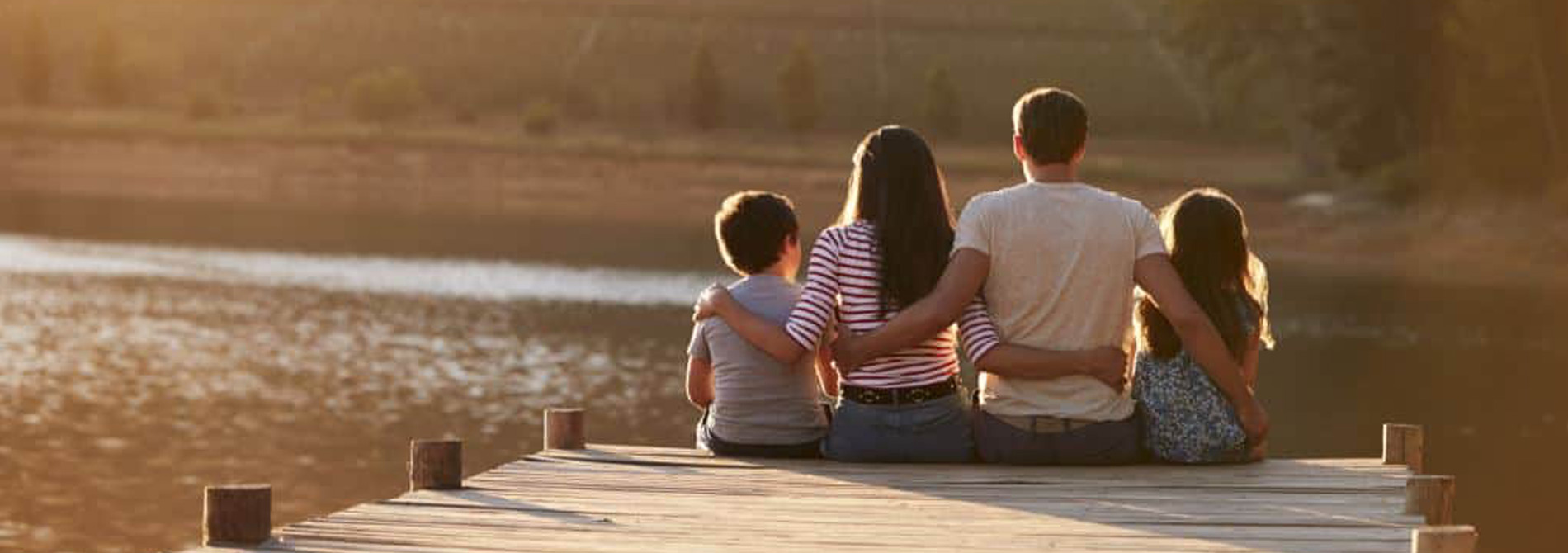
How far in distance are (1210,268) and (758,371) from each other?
1385mm

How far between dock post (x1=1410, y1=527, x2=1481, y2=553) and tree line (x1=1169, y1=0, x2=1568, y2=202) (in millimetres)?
40614

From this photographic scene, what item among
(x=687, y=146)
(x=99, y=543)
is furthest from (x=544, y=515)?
(x=687, y=146)

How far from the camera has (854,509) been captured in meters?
7.12

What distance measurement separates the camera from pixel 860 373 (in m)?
7.98

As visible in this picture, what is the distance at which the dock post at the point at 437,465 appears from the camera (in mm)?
7324

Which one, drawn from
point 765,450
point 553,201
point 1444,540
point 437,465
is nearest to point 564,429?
point 765,450

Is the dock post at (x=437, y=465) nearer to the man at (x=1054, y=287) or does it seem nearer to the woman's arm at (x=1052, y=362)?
the man at (x=1054, y=287)

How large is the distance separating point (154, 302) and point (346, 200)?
32.1 m

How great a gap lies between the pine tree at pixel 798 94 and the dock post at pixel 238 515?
9674 centimetres

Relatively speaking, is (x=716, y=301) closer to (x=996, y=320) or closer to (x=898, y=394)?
(x=898, y=394)

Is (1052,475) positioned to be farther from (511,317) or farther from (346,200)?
(346,200)

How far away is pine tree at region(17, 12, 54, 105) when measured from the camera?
357 feet

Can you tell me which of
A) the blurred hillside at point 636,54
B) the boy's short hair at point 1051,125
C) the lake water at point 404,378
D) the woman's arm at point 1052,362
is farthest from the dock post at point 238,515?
the blurred hillside at point 636,54

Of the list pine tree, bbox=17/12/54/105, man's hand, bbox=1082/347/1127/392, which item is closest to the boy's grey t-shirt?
man's hand, bbox=1082/347/1127/392
